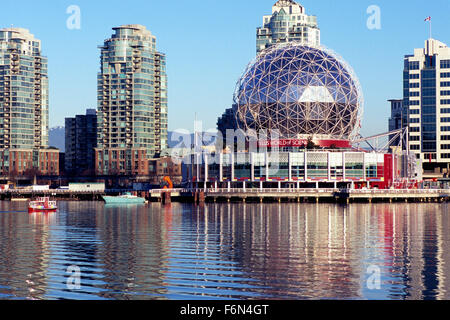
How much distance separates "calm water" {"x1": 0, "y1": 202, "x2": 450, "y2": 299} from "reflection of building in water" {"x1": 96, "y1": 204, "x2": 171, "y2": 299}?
0.19 ft

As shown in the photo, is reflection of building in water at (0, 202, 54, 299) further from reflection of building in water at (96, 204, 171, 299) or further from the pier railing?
the pier railing

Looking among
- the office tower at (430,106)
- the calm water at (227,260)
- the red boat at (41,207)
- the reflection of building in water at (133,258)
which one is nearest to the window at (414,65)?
the office tower at (430,106)

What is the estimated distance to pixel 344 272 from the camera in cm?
4478

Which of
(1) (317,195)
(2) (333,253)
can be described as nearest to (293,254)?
(2) (333,253)

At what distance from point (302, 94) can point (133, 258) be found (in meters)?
Result: 110

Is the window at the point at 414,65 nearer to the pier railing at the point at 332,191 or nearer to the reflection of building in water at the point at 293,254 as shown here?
the pier railing at the point at 332,191

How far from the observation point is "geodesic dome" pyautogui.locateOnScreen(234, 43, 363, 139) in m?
158

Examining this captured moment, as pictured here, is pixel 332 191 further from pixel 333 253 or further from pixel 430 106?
pixel 333 253

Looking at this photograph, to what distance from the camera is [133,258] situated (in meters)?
50.9

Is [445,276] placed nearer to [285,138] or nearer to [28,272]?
[28,272]

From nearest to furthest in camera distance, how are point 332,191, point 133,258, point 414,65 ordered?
point 133,258
point 332,191
point 414,65

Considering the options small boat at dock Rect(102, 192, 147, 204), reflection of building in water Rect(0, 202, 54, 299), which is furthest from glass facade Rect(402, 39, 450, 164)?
reflection of building in water Rect(0, 202, 54, 299)

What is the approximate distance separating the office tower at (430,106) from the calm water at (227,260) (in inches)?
4654
